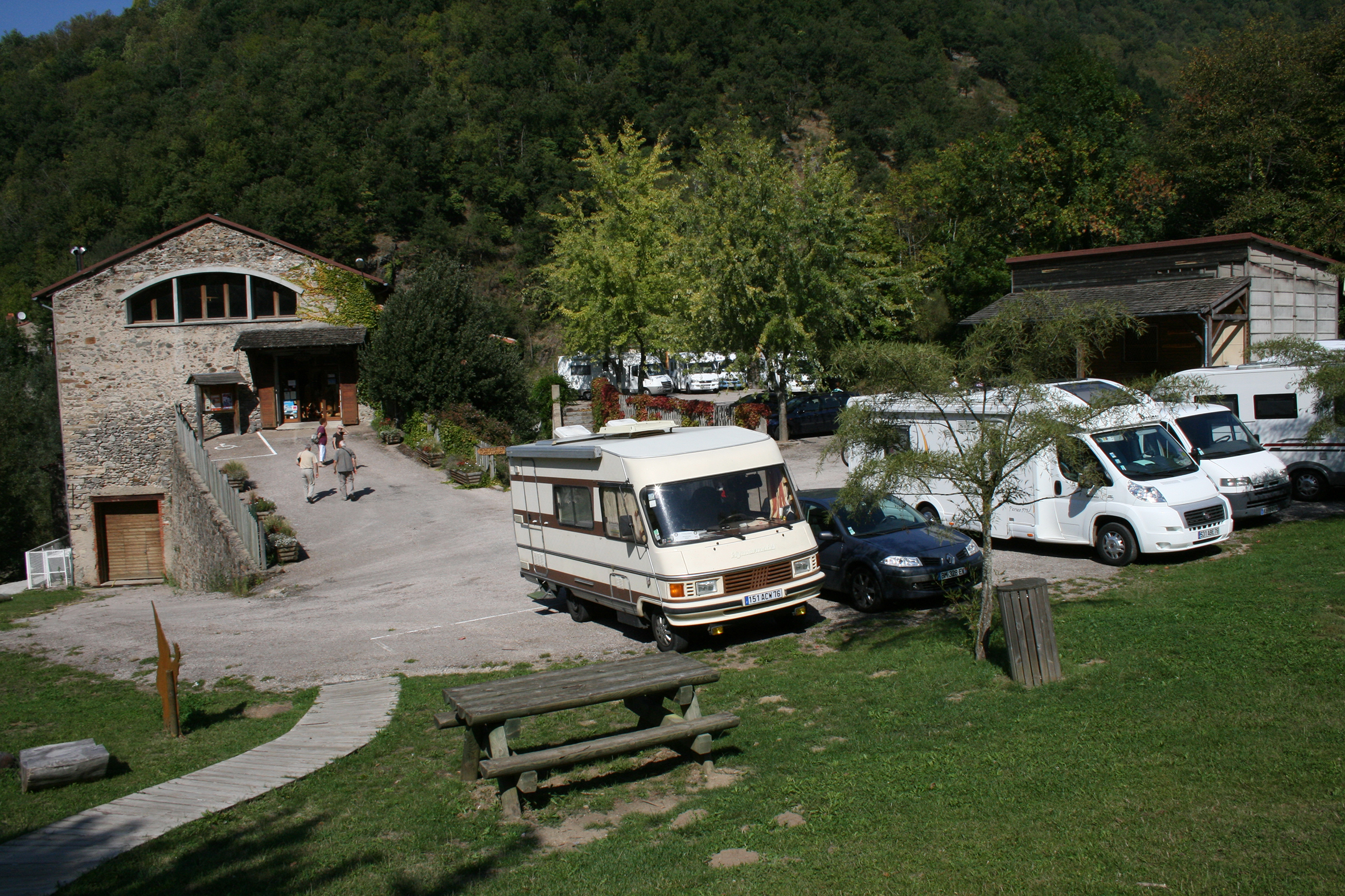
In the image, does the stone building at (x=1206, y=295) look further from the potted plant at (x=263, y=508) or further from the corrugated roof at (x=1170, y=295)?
the potted plant at (x=263, y=508)

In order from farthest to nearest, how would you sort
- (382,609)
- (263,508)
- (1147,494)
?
1. (263,508)
2. (382,609)
3. (1147,494)

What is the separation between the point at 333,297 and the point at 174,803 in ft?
103

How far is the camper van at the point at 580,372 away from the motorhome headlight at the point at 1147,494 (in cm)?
3925

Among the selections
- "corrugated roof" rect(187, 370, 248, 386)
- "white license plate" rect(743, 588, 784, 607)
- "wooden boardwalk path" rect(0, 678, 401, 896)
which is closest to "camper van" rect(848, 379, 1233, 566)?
"white license plate" rect(743, 588, 784, 607)

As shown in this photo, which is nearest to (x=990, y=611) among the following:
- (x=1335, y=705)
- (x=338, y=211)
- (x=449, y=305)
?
(x=1335, y=705)

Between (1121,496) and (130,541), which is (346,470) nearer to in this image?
(130,541)

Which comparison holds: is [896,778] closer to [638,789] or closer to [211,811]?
[638,789]

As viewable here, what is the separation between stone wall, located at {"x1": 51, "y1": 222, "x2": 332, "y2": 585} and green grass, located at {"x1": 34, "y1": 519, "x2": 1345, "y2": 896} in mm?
30102

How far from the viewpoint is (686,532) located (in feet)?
34.9

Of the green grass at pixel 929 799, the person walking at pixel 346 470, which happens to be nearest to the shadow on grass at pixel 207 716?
the green grass at pixel 929 799

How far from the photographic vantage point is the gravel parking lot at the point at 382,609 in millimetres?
11469

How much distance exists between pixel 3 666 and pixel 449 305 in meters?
21.6

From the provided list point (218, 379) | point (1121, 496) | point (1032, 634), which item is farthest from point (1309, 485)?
point (218, 379)

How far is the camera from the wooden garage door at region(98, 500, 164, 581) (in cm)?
3366
